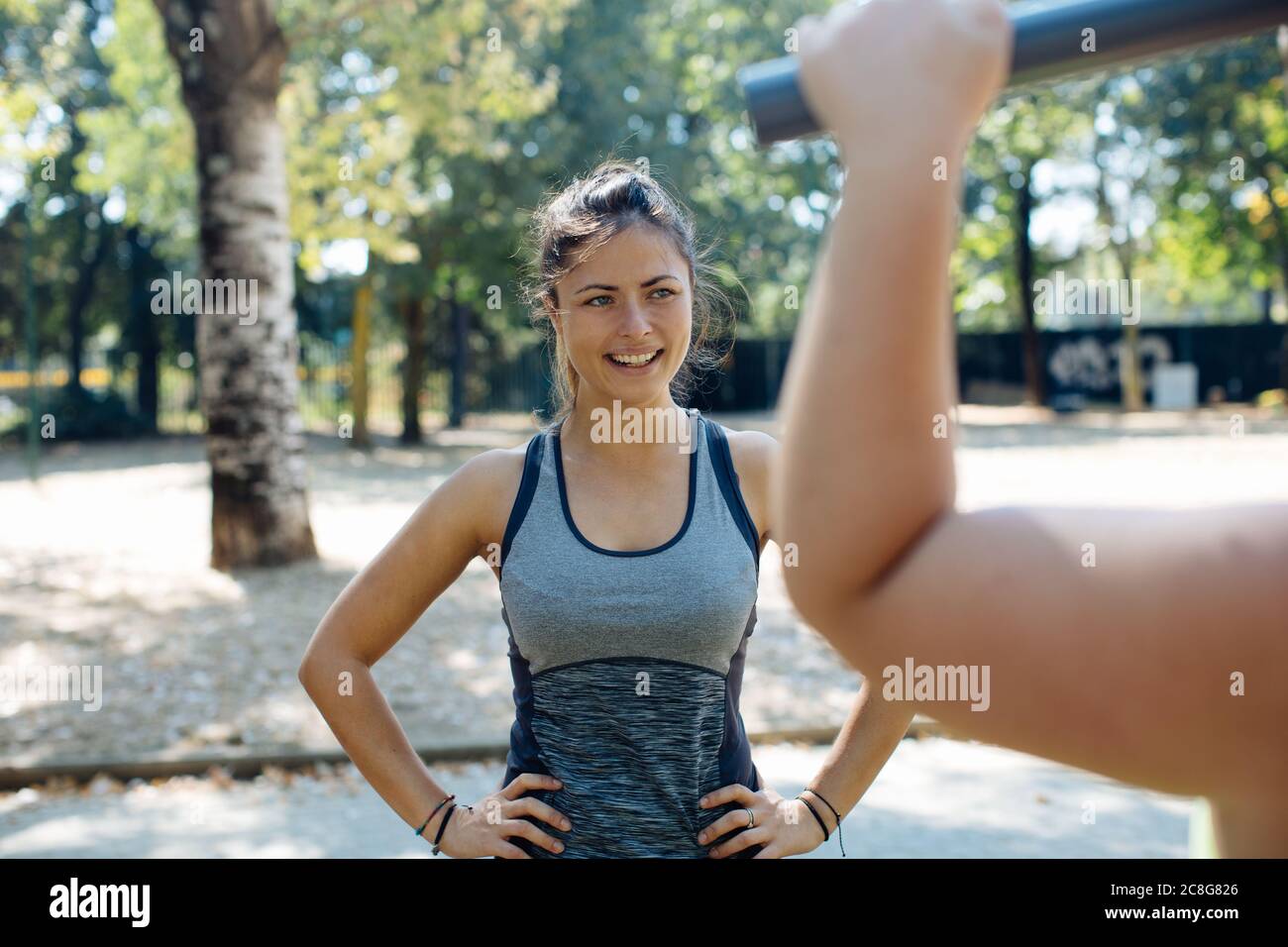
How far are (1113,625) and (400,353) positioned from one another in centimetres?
3142

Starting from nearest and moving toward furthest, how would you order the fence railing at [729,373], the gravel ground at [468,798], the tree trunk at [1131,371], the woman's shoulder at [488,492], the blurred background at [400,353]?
1. the woman's shoulder at [488,492]
2. the gravel ground at [468,798]
3. the blurred background at [400,353]
4. the fence railing at [729,373]
5. the tree trunk at [1131,371]

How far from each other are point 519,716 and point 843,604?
5.33ft

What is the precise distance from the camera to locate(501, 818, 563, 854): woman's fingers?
78.8 inches

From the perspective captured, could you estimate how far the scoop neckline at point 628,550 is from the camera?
2055 millimetres

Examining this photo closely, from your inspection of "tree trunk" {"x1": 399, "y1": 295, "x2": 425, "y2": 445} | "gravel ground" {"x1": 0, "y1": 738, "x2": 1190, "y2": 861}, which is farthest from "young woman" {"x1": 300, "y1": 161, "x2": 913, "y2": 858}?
"tree trunk" {"x1": 399, "y1": 295, "x2": 425, "y2": 445}

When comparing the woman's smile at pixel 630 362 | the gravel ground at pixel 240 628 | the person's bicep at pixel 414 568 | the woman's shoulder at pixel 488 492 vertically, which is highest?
the woman's smile at pixel 630 362

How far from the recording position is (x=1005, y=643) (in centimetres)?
55

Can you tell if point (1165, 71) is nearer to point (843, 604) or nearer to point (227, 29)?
point (227, 29)

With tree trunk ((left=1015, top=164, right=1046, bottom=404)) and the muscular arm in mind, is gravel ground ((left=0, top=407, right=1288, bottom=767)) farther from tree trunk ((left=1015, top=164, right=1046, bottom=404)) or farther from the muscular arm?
tree trunk ((left=1015, top=164, right=1046, bottom=404))

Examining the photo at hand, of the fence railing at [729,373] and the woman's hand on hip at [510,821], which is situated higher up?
the fence railing at [729,373]

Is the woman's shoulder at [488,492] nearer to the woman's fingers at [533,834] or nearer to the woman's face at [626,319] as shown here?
the woman's face at [626,319]

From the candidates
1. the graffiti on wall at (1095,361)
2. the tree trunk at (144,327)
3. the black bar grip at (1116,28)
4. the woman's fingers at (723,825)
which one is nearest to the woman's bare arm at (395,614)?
the woman's fingers at (723,825)

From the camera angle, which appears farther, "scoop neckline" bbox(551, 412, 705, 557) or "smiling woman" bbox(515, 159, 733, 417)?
"smiling woman" bbox(515, 159, 733, 417)

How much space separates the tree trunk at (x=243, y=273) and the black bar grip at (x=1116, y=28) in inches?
346
